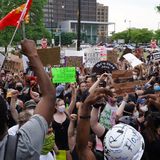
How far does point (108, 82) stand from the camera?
368 inches

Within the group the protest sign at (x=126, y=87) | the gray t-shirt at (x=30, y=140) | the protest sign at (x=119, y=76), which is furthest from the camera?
the protest sign at (x=119, y=76)

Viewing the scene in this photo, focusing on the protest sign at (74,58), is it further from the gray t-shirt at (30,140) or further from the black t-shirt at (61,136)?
the gray t-shirt at (30,140)

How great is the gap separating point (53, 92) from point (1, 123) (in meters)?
0.37

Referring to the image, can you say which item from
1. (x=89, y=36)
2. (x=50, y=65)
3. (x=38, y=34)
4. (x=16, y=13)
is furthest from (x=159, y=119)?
(x=89, y=36)

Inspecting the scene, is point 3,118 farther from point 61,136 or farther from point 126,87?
point 126,87

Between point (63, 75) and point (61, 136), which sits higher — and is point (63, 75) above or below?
above

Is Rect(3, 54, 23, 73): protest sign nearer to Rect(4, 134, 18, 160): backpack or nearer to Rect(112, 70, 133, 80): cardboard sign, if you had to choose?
Rect(112, 70, 133, 80): cardboard sign

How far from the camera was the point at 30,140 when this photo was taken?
1979mm

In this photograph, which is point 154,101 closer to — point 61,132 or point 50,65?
point 61,132

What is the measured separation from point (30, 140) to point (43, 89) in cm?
35

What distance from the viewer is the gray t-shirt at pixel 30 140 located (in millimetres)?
1950

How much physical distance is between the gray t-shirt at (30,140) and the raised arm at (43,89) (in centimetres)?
11

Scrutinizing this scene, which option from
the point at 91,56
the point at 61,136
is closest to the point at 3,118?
the point at 61,136

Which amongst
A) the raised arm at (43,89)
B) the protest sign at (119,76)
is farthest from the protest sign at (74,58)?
the raised arm at (43,89)
